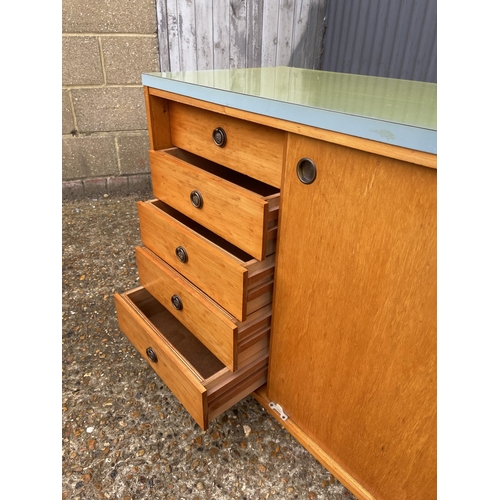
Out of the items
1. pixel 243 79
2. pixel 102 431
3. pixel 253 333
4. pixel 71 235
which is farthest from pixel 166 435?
pixel 71 235

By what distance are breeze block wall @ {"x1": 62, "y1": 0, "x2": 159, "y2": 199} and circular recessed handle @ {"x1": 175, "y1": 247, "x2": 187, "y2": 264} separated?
146 cm

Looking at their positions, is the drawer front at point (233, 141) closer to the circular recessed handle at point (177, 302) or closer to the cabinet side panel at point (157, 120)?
the cabinet side panel at point (157, 120)

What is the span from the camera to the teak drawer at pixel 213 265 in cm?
86

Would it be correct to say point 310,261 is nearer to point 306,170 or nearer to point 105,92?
point 306,170

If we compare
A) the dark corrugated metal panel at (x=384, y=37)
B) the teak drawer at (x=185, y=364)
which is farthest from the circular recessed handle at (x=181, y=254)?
the dark corrugated metal panel at (x=384, y=37)

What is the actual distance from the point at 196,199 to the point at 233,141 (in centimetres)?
17

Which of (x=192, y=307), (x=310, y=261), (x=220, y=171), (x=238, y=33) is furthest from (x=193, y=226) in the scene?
(x=238, y=33)

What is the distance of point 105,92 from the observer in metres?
→ 2.09

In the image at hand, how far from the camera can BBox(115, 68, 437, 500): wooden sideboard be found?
0.63m

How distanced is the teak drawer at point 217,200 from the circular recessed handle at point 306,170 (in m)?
0.09

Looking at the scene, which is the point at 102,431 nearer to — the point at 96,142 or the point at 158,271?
the point at 158,271

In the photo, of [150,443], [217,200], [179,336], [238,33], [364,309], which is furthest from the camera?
[238,33]

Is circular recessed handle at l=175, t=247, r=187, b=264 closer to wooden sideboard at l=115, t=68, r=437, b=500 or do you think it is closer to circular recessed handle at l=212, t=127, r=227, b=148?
wooden sideboard at l=115, t=68, r=437, b=500

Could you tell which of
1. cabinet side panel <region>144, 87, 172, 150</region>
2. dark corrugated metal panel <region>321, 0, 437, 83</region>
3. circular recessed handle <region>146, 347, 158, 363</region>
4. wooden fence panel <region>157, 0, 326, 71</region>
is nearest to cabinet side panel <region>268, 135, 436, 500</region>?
circular recessed handle <region>146, 347, 158, 363</region>
